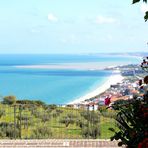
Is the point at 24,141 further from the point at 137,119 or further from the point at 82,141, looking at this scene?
the point at 137,119


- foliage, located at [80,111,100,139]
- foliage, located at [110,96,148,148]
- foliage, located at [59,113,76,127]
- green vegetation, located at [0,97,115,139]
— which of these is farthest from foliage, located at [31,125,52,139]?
foliage, located at [110,96,148,148]

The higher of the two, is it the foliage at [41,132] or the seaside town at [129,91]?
the seaside town at [129,91]

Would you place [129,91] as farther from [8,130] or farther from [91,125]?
[8,130]

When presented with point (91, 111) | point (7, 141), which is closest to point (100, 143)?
point (91, 111)

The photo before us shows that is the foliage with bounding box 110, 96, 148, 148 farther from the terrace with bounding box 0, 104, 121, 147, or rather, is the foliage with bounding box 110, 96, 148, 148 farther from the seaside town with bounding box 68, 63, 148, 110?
the terrace with bounding box 0, 104, 121, 147

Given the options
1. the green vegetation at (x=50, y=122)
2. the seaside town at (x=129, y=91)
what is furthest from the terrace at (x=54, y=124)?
the seaside town at (x=129, y=91)

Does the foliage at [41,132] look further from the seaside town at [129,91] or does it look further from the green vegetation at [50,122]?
the seaside town at [129,91]

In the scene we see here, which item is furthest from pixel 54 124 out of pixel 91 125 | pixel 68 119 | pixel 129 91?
pixel 129 91
